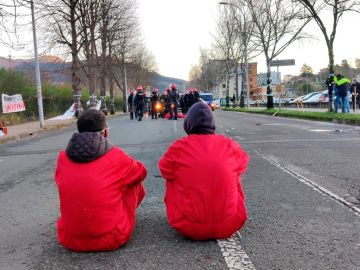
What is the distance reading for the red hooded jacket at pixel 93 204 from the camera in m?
3.99

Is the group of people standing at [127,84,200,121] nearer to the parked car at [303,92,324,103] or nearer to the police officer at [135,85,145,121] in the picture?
the police officer at [135,85,145,121]

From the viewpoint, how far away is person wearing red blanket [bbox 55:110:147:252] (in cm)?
400

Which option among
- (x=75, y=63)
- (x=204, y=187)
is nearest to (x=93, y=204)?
(x=204, y=187)

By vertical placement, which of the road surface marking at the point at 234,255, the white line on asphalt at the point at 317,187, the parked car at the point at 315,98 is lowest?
the white line on asphalt at the point at 317,187

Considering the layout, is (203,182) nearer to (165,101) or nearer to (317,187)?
(317,187)

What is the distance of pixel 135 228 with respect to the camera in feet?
15.3

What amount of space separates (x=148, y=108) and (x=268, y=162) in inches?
1088

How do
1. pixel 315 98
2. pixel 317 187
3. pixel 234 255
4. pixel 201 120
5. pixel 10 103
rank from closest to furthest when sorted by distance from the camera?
pixel 234 255
pixel 201 120
pixel 317 187
pixel 10 103
pixel 315 98

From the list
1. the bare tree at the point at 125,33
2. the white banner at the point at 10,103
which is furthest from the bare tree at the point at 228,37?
the white banner at the point at 10,103

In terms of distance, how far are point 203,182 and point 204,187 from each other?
0.05 m

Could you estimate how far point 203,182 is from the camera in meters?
4.19

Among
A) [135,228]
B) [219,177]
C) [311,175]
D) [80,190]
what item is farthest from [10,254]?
[311,175]

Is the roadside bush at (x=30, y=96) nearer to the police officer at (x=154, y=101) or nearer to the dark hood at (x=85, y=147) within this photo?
the police officer at (x=154, y=101)

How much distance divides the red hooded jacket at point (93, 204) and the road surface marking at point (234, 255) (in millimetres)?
884
